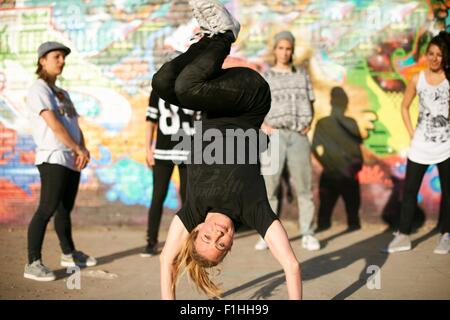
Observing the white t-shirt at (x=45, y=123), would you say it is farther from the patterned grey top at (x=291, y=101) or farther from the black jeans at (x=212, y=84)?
the patterned grey top at (x=291, y=101)

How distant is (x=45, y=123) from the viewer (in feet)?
18.2

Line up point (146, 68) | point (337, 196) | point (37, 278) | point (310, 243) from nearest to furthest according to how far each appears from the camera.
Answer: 1. point (37, 278)
2. point (310, 243)
3. point (337, 196)
4. point (146, 68)

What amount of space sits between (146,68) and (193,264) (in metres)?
4.29

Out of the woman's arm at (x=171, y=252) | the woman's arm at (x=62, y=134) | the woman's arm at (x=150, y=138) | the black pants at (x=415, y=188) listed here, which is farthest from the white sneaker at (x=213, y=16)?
the black pants at (x=415, y=188)

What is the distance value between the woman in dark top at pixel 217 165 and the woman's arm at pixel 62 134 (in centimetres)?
192

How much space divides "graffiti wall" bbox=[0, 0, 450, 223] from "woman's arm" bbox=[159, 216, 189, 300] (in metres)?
3.80

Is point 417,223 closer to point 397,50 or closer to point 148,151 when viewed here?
point 397,50

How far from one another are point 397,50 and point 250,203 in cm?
438

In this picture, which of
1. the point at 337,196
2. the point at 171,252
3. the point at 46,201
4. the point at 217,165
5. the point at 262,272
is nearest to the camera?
the point at 217,165

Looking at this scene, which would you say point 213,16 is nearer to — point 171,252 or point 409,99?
point 171,252

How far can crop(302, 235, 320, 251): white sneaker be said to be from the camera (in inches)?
254

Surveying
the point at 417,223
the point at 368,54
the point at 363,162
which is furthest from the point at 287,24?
the point at 417,223

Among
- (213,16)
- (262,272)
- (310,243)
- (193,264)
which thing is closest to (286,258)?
(193,264)

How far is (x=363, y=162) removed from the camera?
7.46 metres
